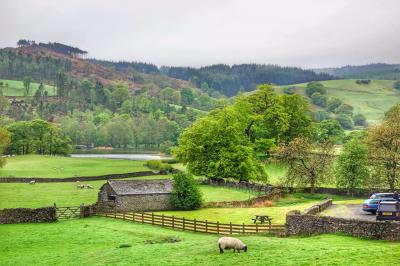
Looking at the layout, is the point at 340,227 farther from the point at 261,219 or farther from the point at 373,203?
the point at 261,219

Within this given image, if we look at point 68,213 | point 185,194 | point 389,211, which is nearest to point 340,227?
point 389,211

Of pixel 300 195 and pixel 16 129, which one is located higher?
pixel 16 129

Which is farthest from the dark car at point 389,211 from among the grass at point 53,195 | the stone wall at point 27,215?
the grass at point 53,195

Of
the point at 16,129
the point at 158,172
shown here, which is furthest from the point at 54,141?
the point at 158,172

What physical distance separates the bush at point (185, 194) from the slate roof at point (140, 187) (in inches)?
48.4

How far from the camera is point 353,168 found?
6931cm

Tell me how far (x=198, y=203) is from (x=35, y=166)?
56469 mm

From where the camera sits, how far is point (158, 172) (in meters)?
103

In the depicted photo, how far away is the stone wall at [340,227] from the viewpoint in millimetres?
31609

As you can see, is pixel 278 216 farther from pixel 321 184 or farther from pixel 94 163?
pixel 94 163

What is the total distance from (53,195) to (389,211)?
4848cm

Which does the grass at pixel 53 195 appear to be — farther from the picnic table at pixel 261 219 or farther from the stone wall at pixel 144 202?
the picnic table at pixel 261 219

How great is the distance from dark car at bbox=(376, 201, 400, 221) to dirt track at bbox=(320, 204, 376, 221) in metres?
4.16

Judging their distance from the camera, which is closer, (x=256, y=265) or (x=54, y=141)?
(x=256, y=265)
